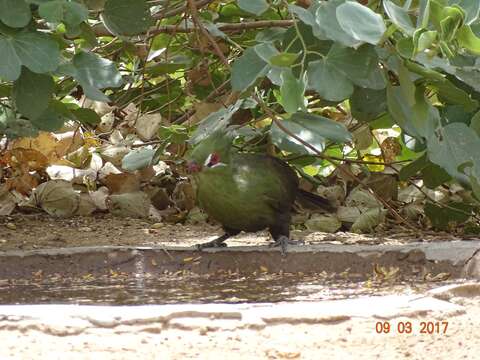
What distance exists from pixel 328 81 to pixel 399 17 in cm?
38

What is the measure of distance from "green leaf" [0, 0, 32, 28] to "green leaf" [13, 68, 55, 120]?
256 mm

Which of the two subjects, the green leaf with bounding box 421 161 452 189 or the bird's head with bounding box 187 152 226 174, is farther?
the green leaf with bounding box 421 161 452 189

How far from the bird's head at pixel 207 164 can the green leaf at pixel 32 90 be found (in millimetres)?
742

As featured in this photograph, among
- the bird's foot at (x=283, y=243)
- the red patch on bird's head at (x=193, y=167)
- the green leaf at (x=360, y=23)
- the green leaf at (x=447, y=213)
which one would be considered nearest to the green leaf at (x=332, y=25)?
the green leaf at (x=360, y=23)

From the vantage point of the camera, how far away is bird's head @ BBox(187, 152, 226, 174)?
3.75 meters

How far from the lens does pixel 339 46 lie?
2.80 metres

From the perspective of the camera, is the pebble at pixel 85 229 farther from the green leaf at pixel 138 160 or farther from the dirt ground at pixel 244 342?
the dirt ground at pixel 244 342

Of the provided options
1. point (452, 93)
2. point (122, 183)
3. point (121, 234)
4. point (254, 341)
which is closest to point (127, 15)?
point (452, 93)

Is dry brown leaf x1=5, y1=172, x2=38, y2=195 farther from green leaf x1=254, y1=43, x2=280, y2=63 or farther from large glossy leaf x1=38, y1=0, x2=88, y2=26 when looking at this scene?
green leaf x1=254, y1=43, x2=280, y2=63

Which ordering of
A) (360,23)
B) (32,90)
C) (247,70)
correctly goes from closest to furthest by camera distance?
(360,23)
(247,70)
(32,90)

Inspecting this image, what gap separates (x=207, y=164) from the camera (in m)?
3.79

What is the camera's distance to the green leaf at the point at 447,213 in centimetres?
462

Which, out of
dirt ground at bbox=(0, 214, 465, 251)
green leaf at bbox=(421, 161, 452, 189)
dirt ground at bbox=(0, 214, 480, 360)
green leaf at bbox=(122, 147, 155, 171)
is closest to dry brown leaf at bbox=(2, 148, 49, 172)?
dirt ground at bbox=(0, 214, 465, 251)

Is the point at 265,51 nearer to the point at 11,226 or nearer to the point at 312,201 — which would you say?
the point at 312,201
